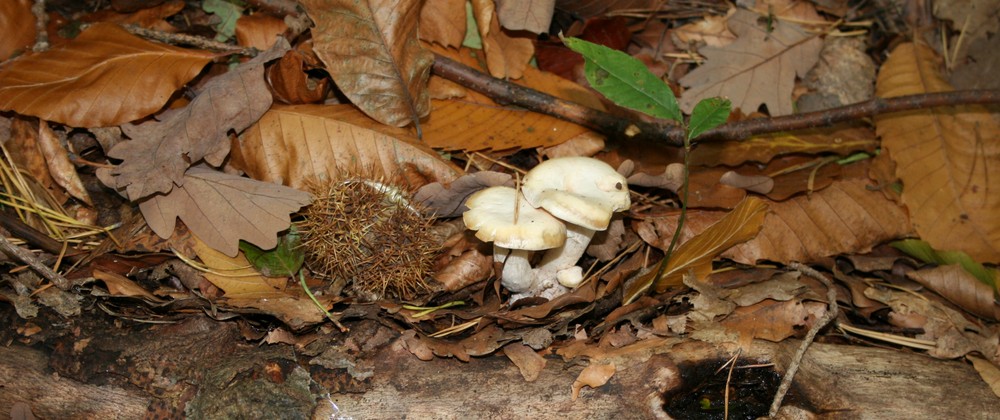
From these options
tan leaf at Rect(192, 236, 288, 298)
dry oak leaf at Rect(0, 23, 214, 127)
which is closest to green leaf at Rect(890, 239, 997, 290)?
tan leaf at Rect(192, 236, 288, 298)

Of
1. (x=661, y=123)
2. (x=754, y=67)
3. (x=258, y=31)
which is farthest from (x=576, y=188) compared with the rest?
(x=258, y=31)

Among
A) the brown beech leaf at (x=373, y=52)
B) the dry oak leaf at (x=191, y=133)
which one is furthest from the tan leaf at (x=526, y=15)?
the dry oak leaf at (x=191, y=133)

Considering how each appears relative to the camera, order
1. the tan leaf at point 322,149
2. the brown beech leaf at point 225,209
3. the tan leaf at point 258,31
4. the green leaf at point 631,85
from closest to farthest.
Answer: the green leaf at point 631,85
the brown beech leaf at point 225,209
the tan leaf at point 322,149
the tan leaf at point 258,31

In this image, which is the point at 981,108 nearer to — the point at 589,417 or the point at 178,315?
the point at 589,417

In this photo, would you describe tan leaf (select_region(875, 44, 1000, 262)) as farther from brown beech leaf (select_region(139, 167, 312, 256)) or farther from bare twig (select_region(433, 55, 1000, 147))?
brown beech leaf (select_region(139, 167, 312, 256))

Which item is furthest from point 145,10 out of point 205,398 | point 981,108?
point 981,108

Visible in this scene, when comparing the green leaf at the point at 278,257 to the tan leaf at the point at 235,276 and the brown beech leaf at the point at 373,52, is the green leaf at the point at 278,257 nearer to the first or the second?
the tan leaf at the point at 235,276
